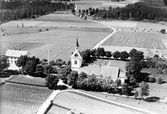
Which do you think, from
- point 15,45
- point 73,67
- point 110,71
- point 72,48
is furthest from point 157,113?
point 15,45

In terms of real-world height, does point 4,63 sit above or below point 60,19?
below

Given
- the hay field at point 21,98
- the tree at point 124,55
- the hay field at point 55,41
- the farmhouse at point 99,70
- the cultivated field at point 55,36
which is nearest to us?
the hay field at point 21,98

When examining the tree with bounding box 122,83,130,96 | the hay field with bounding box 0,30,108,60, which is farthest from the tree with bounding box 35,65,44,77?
the tree with bounding box 122,83,130,96

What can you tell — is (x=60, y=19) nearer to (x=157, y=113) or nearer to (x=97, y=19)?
(x=97, y=19)

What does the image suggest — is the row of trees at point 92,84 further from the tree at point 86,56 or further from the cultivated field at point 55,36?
the cultivated field at point 55,36

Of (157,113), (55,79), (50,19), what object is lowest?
(157,113)

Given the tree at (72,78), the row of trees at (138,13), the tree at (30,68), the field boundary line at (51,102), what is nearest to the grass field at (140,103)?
the field boundary line at (51,102)

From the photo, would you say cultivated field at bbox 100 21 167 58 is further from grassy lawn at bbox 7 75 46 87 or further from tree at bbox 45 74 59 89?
tree at bbox 45 74 59 89

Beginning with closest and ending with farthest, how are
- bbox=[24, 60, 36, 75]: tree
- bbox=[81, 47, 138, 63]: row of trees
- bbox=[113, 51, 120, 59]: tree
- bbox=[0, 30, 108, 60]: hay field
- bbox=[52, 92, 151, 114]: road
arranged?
bbox=[52, 92, 151, 114]: road < bbox=[24, 60, 36, 75]: tree < bbox=[81, 47, 138, 63]: row of trees < bbox=[113, 51, 120, 59]: tree < bbox=[0, 30, 108, 60]: hay field
